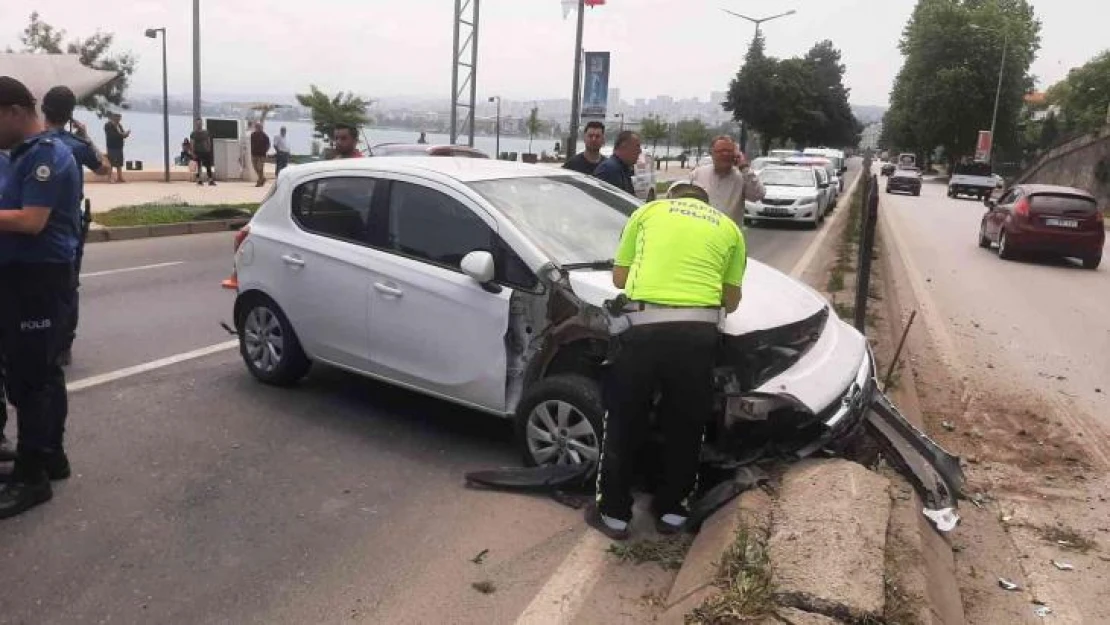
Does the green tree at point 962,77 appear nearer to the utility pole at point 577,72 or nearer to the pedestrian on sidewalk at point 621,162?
the utility pole at point 577,72

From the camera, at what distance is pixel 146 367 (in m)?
6.34

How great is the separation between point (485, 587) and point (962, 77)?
252ft

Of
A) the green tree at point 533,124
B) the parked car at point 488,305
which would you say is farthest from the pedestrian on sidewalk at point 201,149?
the green tree at point 533,124

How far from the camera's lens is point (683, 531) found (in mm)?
3975

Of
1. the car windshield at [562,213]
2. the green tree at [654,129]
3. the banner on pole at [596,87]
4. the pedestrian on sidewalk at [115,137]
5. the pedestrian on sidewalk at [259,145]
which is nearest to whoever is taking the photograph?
the car windshield at [562,213]

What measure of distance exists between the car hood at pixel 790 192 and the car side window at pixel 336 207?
15697 mm

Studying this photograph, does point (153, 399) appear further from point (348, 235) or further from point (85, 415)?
point (348, 235)

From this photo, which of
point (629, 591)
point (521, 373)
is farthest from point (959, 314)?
point (629, 591)

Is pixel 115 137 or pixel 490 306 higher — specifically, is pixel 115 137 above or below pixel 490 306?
above

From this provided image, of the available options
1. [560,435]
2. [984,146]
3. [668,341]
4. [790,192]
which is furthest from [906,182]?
[668,341]

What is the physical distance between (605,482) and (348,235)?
2.43 m

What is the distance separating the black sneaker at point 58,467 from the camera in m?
4.32

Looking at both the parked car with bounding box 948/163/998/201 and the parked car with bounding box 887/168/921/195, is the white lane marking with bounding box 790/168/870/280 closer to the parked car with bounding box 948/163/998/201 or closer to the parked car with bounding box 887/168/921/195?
the parked car with bounding box 887/168/921/195

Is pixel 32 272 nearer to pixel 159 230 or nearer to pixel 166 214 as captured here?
pixel 159 230
